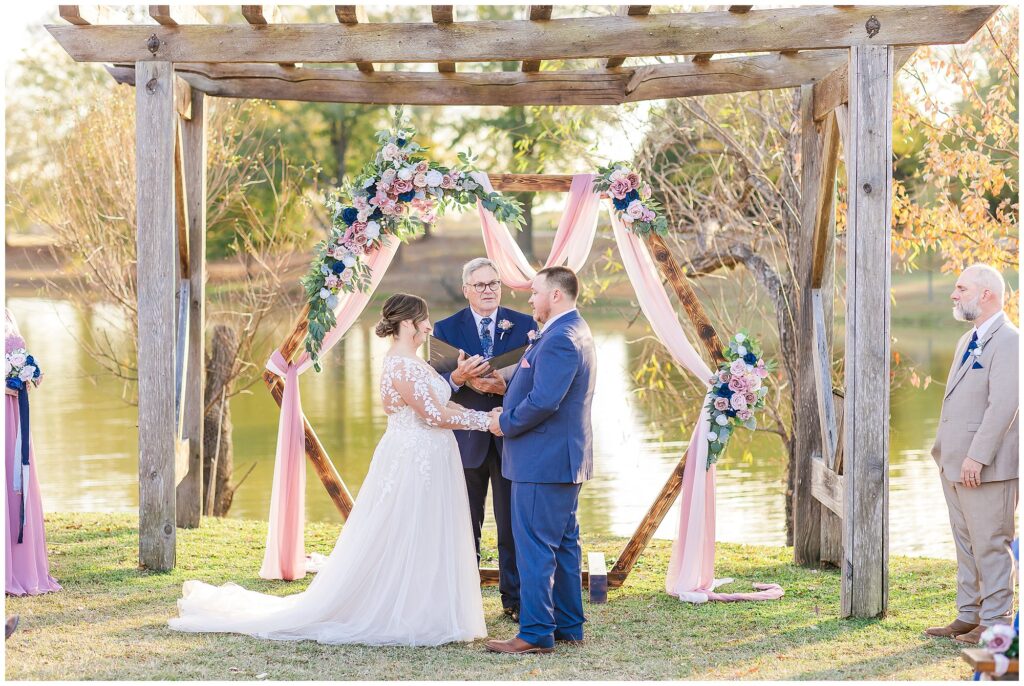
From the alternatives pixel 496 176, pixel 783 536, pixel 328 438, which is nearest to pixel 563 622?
pixel 496 176

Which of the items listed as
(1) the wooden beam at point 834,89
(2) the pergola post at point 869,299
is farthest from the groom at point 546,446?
(1) the wooden beam at point 834,89

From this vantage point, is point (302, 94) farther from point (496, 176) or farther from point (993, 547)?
point (993, 547)

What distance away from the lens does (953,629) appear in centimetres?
507

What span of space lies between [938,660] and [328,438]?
1001 centimetres

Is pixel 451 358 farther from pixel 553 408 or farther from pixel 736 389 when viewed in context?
pixel 736 389

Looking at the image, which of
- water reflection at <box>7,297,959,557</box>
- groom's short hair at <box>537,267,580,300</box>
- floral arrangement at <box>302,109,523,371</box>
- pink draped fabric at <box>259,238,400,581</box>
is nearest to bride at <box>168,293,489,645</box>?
groom's short hair at <box>537,267,580,300</box>

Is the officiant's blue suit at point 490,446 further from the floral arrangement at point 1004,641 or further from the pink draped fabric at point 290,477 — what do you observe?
the floral arrangement at point 1004,641

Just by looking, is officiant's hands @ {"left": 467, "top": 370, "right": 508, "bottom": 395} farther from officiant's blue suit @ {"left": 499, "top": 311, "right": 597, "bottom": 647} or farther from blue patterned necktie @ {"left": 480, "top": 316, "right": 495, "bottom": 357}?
officiant's blue suit @ {"left": 499, "top": 311, "right": 597, "bottom": 647}

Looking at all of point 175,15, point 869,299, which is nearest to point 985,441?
point 869,299

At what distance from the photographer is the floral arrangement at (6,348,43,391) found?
18.6 feet

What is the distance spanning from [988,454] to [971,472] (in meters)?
0.11

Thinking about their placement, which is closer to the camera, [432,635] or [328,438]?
[432,635]

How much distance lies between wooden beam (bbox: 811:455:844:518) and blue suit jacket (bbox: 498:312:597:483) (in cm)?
169

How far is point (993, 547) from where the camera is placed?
482 cm
